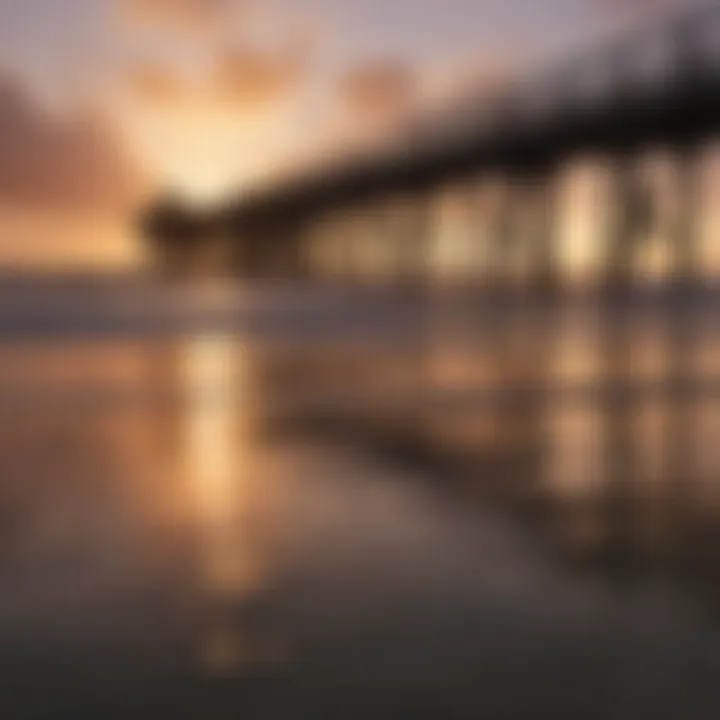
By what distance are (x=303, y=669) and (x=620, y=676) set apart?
0.30m

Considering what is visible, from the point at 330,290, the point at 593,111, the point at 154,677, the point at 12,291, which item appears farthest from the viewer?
the point at 330,290

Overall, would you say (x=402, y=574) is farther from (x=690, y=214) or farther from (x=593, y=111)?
(x=690, y=214)

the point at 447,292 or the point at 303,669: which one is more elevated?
the point at 447,292

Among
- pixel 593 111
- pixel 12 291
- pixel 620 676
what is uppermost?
pixel 593 111

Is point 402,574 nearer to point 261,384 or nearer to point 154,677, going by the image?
point 154,677

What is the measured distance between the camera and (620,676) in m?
0.97

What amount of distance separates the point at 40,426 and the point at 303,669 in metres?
2.11

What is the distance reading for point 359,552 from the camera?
146cm

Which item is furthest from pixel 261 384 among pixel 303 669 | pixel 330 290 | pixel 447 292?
pixel 447 292

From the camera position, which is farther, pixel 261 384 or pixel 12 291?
pixel 12 291

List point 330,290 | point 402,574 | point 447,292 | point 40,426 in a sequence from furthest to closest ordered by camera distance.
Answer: point 447,292 < point 330,290 < point 40,426 < point 402,574

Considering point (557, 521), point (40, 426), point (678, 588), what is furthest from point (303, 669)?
point (40, 426)

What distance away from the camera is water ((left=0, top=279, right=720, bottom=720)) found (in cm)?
95

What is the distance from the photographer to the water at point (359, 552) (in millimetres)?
952
